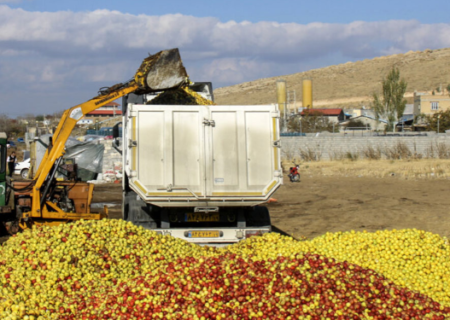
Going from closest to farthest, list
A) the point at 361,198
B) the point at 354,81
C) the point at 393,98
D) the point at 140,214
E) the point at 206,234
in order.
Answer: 1. the point at 206,234
2. the point at 140,214
3. the point at 361,198
4. the point at 393,98
5. the point at 354,81

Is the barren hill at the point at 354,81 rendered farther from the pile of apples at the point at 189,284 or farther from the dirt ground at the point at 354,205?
the pile of apples at the point at 189,284

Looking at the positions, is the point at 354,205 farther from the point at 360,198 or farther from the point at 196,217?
the point at 196,217

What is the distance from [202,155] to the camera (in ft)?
30.6

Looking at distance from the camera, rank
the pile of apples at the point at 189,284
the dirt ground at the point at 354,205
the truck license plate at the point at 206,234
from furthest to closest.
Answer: the dirt ground at the point at 354,205 < the truck license plate at the point at 206,234 < the pile of apples at the point at 189,284

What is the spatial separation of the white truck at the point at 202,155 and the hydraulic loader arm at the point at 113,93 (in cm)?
181

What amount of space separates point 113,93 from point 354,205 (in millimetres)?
10712

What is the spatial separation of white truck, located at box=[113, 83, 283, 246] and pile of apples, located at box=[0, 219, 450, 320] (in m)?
1.16

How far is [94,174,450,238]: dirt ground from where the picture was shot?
48.1 ft

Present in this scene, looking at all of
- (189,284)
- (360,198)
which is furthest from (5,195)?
(360,198)

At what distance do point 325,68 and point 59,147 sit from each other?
116 m

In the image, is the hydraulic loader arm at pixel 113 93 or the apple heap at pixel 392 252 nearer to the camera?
the apple heap at pixel 392 252

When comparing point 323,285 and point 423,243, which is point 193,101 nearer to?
point 423,243

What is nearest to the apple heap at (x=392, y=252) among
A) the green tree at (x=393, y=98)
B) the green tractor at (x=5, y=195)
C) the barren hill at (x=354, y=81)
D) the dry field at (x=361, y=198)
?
the dry field at (x=361, y=198)

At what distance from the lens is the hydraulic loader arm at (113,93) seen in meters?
11.0
